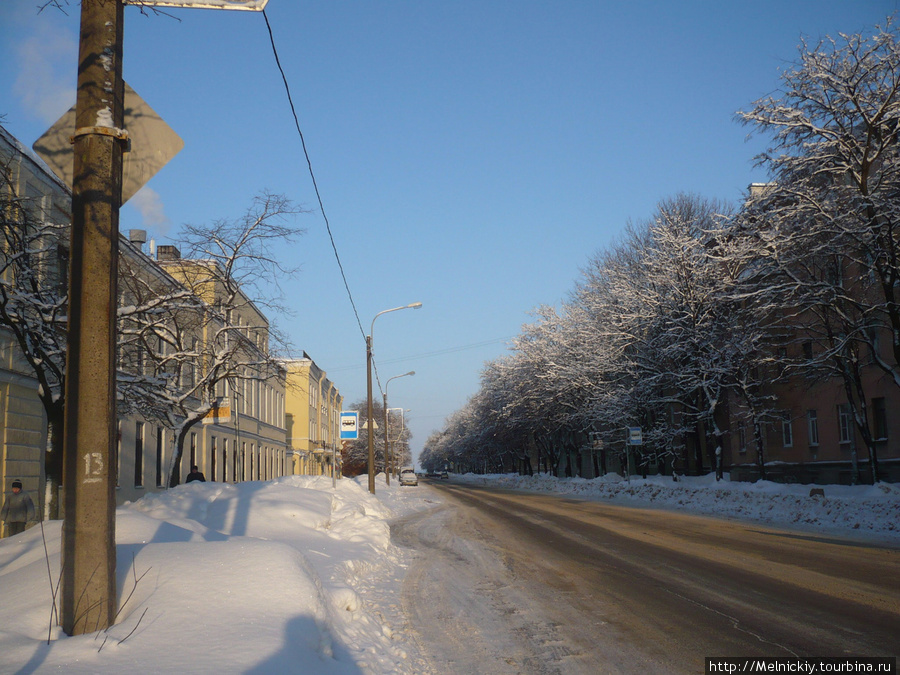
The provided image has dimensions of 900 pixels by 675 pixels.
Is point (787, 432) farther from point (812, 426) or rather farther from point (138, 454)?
point (138, 454)

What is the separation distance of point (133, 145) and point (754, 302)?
24781 millimetres

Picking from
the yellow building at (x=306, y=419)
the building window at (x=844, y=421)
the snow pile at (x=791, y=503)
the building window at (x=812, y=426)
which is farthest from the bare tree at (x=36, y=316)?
the yellow building at (x=306, y=419)

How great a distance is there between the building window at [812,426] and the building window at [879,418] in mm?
4553

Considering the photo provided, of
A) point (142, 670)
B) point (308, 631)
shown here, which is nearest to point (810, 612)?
point (308, 631)

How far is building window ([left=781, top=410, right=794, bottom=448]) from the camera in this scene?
130ft

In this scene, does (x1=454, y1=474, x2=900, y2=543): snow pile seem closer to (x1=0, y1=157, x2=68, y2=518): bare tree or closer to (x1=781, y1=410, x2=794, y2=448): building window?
(x1=781, y1=410, x2=794, y2=448): building window

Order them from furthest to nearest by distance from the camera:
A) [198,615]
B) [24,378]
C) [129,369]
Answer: [129,369]
[24,378]
[198,615]

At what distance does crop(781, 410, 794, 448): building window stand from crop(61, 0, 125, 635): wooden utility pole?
131ft

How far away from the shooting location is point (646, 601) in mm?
9258

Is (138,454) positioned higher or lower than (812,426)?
lower

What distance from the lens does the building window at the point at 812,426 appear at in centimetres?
3706

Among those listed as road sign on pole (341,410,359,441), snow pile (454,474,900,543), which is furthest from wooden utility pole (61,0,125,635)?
road sign on pole (341,410,359,441)

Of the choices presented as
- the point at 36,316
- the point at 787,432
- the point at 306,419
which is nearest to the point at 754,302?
the point at 787,432

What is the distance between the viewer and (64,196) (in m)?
21.1
